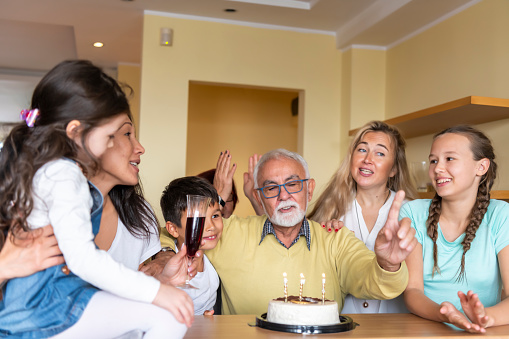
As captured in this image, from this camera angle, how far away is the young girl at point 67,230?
133cm

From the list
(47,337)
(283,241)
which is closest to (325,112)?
(283,241)

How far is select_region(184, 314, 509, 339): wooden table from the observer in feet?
5.10

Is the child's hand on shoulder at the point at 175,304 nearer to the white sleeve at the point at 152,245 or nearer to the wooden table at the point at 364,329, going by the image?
the wooden table at the point at 364,329

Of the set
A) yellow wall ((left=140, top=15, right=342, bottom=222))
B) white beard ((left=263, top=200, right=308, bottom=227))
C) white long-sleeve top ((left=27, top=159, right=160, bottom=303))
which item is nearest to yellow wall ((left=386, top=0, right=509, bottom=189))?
yellow wall ((left=140, top=15, right=342, bottom=222))

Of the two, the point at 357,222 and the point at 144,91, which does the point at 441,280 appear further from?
the point at 144,91

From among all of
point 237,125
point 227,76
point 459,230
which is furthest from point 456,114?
point 237,125

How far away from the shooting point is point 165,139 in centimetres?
482

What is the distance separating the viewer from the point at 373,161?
2879 mm

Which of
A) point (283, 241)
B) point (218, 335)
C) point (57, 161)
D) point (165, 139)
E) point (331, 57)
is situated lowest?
point (218, 335)

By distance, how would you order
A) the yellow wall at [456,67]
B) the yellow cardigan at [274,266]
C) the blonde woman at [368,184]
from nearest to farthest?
the yellow cardigan at [274,266] → the blonde woman at [368,184] → the yellow wall at [456,67]

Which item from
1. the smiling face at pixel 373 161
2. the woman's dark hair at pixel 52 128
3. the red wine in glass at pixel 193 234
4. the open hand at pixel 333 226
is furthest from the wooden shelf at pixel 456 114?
the woman's dark hair at pixel 52 128

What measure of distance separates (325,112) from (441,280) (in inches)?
128

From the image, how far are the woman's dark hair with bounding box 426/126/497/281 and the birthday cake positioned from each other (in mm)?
751

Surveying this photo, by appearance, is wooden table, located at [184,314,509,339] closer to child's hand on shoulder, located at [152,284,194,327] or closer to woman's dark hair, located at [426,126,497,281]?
child's hand on shoulder, located at [152,284,194,327]
